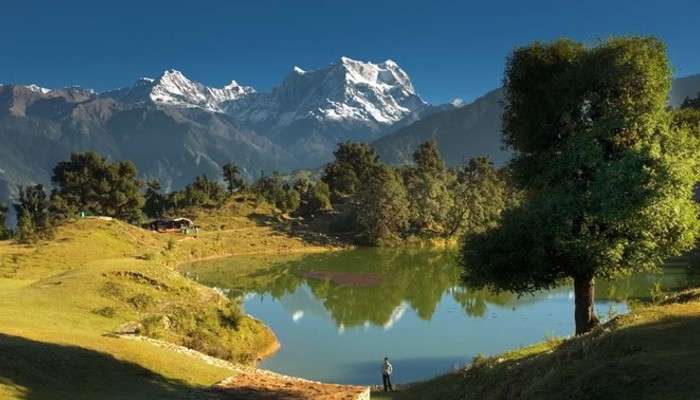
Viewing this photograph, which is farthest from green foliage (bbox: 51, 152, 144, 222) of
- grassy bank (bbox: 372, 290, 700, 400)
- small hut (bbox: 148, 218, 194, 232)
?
grassy bank (bbox: 372, 290, 700, 400)

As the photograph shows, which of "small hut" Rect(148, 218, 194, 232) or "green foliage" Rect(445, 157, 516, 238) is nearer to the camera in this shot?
"small hut" Rect(148, 218, 194, 232)

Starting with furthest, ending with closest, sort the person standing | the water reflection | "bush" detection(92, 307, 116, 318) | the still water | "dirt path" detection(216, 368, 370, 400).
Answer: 1. the water reflection
2. the still water
3. "bush" detection(92, 307, 116, 318)
4. the person standing
5. "dirt path" detection(216, 368, 370, 400)

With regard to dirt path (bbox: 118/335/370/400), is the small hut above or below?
above

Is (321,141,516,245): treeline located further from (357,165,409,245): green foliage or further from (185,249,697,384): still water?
(185,249,697,384): still water

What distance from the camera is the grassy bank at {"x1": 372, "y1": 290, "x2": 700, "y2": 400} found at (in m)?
13.9

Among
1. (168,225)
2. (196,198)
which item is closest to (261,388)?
(168,225)

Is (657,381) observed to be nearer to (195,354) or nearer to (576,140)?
(576,140)

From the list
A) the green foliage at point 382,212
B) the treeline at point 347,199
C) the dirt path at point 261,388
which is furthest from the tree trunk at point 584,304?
the green foliage at point 382,212

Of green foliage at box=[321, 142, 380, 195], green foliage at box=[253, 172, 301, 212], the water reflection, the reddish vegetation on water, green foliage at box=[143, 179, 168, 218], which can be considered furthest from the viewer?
green foliage at box=[321, 142, 380, 195]

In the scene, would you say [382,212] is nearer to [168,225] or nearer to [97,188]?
[168,225]

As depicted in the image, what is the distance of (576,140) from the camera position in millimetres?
26688

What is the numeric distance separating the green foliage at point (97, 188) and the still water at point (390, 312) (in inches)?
1438

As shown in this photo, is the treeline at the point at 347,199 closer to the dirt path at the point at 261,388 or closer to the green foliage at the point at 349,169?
the green foliage at the point at 349,169

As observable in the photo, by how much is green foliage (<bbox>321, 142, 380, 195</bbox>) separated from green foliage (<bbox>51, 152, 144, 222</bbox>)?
6536 centimetres
